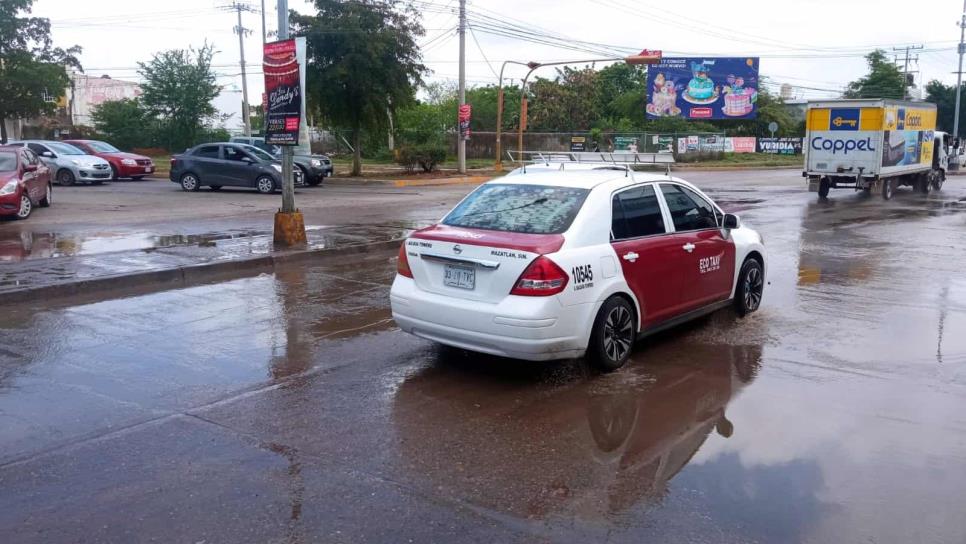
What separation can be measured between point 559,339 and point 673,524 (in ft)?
7.22

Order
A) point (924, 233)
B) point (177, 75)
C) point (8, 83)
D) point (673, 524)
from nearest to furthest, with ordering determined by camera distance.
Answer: point (673, 524) < point (924, 233) < point (8, 83) < point (177, 75)

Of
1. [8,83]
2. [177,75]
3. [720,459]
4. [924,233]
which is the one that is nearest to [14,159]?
[720,459]

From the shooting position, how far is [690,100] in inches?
2466

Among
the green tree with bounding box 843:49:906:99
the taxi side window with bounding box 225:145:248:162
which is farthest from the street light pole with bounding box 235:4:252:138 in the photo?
Result: the green tree with bounding box 843:49:906:99

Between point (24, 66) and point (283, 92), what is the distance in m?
33.2

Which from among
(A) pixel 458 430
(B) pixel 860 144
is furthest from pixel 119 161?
(A) pixel 458 430

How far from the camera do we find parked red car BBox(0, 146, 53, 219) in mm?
16797

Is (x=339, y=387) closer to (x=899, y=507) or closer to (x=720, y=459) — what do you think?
(x=720, y=459)

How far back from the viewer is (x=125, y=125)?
49906mm

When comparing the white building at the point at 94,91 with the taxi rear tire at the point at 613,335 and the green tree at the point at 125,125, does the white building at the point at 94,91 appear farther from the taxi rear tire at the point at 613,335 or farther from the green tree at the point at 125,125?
the taxi rear tire at the point at 613,335

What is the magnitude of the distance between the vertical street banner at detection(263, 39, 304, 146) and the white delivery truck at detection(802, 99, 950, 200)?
59.0 ft

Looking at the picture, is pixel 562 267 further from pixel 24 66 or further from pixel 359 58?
pixel 24 66

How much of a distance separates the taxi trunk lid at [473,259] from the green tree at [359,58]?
25.2 m

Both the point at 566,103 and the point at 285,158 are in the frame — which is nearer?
the point at 285,158
